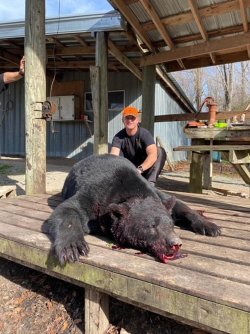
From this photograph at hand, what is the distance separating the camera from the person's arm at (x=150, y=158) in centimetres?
451

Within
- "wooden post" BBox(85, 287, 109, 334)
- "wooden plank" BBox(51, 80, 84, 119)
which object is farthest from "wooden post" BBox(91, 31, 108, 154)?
"wooden plank" BBox(51, 80, 84, 119)

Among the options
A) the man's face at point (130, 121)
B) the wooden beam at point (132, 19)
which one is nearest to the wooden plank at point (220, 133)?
the man's face at point (130, 121)

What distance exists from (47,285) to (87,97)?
10934mm

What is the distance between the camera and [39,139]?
4668mm

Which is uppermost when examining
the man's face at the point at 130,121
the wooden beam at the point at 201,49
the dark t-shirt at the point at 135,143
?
the wooden beam at the point at 201,49

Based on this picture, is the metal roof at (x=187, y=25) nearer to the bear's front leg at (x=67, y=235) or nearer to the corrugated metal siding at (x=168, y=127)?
the bear's front leg at (x=67, y=235)

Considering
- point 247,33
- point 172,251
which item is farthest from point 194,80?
point 172,251

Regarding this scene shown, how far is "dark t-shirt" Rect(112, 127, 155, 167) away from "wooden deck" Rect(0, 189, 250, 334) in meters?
1.84

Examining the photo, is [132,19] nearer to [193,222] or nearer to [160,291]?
[193,222]

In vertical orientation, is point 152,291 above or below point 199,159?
below

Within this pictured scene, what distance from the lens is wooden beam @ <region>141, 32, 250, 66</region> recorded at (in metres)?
6.19

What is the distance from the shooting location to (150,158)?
459 cm

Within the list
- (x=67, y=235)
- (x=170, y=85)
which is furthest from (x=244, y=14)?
(x=170, y=85)

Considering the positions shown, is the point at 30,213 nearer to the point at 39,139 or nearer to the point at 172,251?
the point at 39,139
